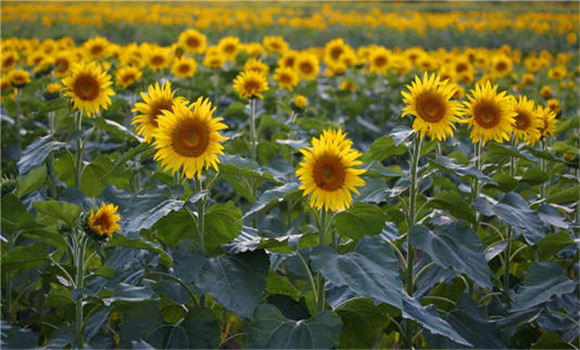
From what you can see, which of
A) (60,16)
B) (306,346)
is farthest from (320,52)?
(60,16)

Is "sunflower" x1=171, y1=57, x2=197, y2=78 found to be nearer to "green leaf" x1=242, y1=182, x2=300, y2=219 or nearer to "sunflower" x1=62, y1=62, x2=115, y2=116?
"sunflower" x1=62, y1=62, x2=115, y2=116

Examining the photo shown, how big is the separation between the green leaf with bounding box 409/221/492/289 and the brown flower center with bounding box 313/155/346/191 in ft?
1.44

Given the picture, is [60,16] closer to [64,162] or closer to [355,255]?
[64,162]

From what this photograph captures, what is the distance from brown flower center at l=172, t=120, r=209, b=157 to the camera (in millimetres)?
2229

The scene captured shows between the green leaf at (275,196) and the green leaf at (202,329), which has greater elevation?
the green leaf at (275,196)

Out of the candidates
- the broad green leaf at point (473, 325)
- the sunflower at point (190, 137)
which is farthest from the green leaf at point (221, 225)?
the broad green leaf at point (473, 325)

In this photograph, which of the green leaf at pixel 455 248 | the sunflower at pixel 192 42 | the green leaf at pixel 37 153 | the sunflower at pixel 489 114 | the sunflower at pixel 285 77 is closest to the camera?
the green leaf at pixel 455 248

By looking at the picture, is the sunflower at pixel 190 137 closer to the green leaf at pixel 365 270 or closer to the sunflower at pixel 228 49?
the green leaf at pixel 365 270

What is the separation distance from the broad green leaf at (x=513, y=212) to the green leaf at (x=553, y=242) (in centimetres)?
11

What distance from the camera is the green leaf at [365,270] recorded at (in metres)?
2.04

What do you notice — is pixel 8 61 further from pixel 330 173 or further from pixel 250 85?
pixel 330 173

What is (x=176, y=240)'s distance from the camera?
8.04ft

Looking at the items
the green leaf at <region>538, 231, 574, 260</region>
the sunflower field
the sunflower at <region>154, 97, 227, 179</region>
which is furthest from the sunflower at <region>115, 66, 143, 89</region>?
the green leaf at <region>538, 231, 574, 260</region>

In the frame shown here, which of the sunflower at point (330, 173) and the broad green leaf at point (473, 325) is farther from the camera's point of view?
the broad green leaf at point (473, 325)
